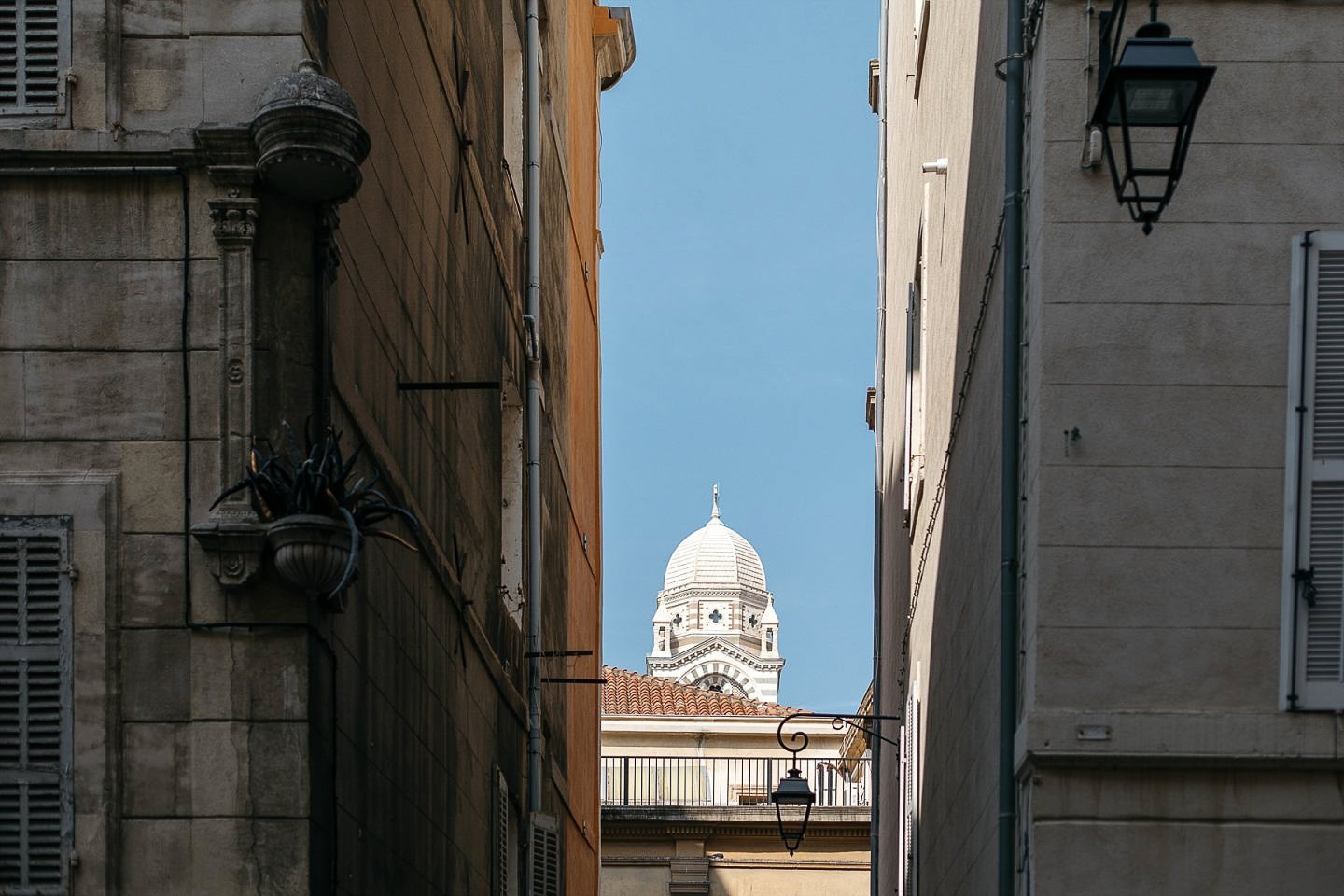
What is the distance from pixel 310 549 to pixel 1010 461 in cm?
349

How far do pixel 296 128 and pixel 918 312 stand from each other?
11087mm

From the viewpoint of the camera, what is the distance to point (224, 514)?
919cm

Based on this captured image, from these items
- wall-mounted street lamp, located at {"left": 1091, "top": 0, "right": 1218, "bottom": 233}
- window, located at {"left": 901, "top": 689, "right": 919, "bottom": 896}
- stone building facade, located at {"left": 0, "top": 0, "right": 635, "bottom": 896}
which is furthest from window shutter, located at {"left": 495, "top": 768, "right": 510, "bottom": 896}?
wall-mounted street lamp, located at {"left": 1091, "top": 0, "right": 1218, "bottom": 233}

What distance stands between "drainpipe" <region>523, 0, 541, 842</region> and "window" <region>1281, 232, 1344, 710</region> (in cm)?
995

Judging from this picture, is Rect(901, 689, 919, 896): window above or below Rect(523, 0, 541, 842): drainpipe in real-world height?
below

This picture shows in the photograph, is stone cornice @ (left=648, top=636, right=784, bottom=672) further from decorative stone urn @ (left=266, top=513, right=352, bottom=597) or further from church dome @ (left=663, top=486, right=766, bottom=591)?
decorative stone urn @ (left=266, top=513, right=352, bottom=597)

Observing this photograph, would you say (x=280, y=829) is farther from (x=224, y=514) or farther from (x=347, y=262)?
(x=347, y=262)

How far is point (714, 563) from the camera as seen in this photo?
17562 cm

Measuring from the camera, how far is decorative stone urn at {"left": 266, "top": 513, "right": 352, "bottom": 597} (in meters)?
8.97

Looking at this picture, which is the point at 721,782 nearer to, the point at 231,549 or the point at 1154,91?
the point at 231,549

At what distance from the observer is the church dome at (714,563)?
574 ft

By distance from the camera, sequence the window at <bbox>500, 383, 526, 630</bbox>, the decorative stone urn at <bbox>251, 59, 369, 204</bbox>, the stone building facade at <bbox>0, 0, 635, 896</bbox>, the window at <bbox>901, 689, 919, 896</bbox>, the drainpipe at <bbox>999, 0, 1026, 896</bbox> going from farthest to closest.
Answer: the window at <bbox>901, 689, 919, 896</bbox> < the window at <bbox>500, 383, 526, 630</bbox> < the drainpipe at <bbox>999, 0, 1026, 896</bbox> < the decorative stone urn at <bbox>251, 59, 369, 204</bbox> < the stone building facade at <bbox>0, 0, 635, 896</bbox>

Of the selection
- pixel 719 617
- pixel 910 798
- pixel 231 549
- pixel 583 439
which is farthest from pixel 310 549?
pixel 719 617

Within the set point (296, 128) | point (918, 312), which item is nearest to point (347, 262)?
point (296, 128)
